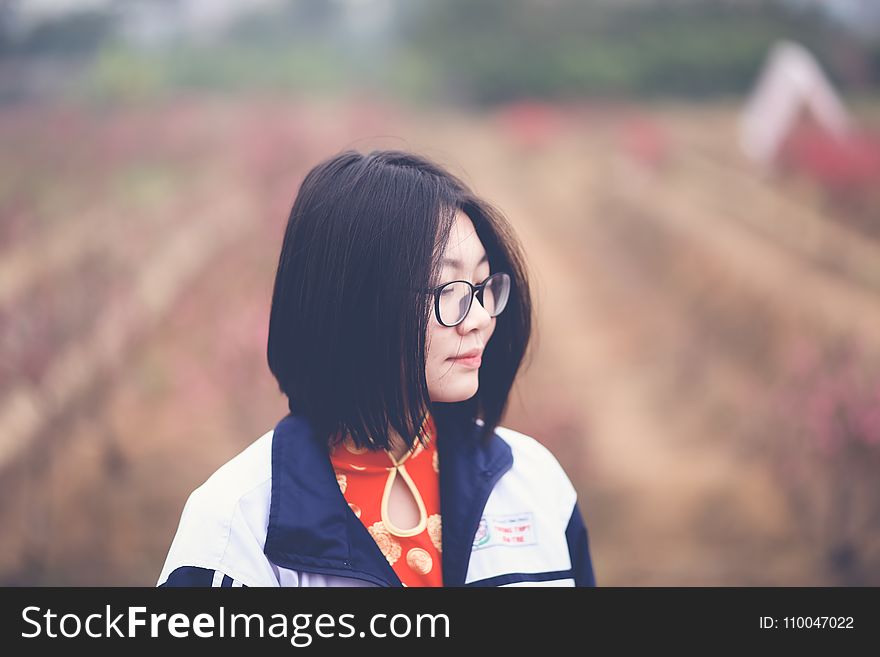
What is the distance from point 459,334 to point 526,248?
3239 mm

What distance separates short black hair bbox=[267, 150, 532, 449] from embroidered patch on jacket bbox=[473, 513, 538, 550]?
0.19 meters

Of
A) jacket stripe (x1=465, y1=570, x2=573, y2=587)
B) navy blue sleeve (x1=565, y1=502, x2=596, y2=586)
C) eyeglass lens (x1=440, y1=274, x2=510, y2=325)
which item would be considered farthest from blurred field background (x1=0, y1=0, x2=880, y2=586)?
eyeglass lens (x1=440, y1=274, x2=510, y2=325)

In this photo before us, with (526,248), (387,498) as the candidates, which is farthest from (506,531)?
(526,248)

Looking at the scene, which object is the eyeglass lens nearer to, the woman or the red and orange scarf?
the woman

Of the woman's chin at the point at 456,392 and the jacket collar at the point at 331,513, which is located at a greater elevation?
the woman's chin at the point at 456,392

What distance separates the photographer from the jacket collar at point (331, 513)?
1112 millimetres

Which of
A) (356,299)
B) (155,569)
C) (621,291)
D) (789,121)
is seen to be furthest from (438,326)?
(789,121)

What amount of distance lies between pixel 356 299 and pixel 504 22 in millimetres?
3847

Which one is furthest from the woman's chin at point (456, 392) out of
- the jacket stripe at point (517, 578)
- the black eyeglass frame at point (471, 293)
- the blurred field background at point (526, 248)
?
the blurred field background at point (526, 248)

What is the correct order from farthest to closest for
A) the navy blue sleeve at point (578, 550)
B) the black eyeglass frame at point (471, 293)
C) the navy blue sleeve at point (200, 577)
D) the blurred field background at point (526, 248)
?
→ 1. the blurred field background at point (526, 248)
2. the navy blue sleeve at point (578, 550)
3. the black eyeglass frame at point (471, 293)
4. the navy blue sleeve at point (200, 577)

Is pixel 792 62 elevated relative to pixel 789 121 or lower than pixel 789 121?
elevated

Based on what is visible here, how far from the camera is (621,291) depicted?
4.26 m

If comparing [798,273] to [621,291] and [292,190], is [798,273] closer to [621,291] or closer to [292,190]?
[621,291]

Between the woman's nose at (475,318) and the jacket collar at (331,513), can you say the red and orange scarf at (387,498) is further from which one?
the woman's nose at (475,318)
